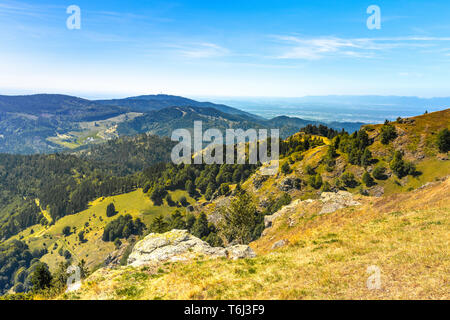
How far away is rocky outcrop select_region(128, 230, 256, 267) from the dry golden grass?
129 inches

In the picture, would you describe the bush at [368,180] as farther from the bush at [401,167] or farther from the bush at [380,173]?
the bush at [401,167]

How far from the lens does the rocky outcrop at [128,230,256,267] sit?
29328 millimetres

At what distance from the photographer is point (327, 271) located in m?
18.9

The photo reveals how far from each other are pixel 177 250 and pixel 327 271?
20793 mm

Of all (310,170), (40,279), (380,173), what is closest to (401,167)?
(380,173)

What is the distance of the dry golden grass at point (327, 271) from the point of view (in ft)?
51.4

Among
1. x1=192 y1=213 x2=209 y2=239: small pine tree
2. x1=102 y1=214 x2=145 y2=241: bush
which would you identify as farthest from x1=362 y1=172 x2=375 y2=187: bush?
x1=102 y1=214 x2=145 y2=241: bush

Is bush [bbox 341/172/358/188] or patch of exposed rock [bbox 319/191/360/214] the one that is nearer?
patch of exposed rock [bbox 319/191/360/214]

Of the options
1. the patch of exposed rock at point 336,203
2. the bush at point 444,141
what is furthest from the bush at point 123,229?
the bush at point 444,141

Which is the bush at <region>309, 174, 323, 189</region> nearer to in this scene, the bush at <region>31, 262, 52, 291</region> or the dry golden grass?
the dry golden grass

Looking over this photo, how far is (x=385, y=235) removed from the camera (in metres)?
25.6

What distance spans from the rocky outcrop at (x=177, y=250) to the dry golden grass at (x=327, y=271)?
327 cm
